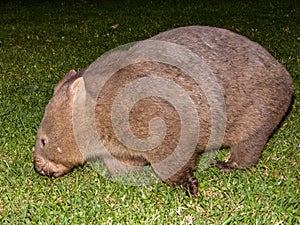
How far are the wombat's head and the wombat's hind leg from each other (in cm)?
114

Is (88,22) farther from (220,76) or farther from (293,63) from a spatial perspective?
(220,76)

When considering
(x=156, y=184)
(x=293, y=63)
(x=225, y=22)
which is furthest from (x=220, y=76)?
(x=225, y=22)

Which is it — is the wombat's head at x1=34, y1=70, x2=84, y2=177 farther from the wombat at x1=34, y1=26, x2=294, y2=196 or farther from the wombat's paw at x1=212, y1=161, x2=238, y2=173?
the wombat's paw at x1=212, y1=161, x2=238, y2=173

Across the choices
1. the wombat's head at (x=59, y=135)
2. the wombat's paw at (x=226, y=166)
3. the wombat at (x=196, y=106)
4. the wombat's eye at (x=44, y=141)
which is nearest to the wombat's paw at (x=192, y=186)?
the wombat at (x=196, y=106)

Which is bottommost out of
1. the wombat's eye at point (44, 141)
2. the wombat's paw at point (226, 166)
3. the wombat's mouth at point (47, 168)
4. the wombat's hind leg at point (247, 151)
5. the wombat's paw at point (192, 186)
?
the wombat's paw at point (226, 166)

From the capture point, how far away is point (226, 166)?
4.41 m

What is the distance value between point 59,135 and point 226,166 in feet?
4.26

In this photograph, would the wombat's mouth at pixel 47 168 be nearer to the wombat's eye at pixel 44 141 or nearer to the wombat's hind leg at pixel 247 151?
the wombat's eye at pixel 44 141

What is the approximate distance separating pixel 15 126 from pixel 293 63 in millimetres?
3845

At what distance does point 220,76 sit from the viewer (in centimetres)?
410

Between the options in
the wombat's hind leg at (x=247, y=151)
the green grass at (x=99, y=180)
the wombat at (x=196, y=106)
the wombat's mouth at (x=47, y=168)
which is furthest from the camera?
the wombat's hind leg at (x=247, y=151)

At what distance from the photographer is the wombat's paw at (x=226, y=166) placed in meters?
4.34

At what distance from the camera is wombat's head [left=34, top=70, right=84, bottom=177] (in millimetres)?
3951

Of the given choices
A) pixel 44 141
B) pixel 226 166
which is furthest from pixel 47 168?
pixel 226 166
